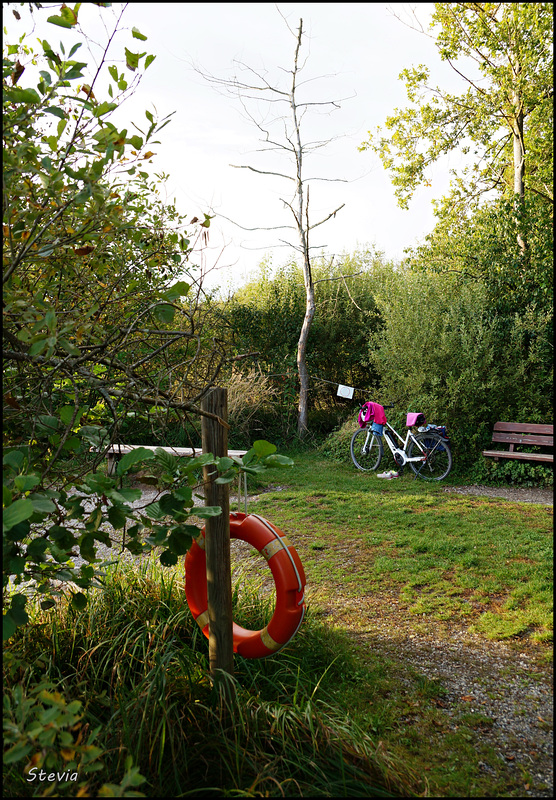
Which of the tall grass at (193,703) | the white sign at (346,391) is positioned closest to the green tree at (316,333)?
the white sign at (346,391)

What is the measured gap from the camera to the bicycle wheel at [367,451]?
782cm

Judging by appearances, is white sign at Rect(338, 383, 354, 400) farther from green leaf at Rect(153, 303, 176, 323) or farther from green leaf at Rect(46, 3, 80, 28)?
green leaf at Rect(46, 3, 80, 28)

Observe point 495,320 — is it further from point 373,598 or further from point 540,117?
point 373,598

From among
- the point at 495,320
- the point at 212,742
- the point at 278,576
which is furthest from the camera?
the point at 495,320

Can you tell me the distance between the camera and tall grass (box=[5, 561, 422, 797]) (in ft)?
6.26

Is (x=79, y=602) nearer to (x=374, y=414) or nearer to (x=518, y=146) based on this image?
(x=374, y=414)

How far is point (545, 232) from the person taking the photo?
7.98 meters

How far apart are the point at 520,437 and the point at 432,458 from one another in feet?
3.55

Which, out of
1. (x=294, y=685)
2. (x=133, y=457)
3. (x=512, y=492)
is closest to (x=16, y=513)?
(x=133, y=457)

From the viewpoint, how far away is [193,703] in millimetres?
2213

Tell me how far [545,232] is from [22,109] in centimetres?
777

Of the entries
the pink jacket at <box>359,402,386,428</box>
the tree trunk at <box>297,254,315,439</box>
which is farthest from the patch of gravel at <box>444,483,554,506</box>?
the tree trunk at <box>297,254,315,439</box>

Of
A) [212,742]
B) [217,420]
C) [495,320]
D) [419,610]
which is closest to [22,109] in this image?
[217,420]

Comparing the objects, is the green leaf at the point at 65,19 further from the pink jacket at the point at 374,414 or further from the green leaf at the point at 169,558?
the pink jacket at the point at 374,414
